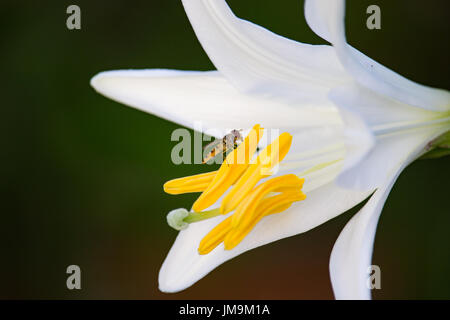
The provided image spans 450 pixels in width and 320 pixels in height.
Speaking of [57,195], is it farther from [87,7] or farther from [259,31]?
[259,31]

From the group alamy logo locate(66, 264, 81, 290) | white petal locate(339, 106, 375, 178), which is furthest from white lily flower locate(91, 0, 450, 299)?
alamy logo locate(66, 264, 81, 290)

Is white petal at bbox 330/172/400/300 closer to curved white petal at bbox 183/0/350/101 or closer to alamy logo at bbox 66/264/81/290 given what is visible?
curved white petal at bbox 183/0/350/101

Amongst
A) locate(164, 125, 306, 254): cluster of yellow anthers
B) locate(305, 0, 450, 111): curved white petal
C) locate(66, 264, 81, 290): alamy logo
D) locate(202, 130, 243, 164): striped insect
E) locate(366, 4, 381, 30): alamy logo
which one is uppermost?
locate(366, 4, 381, 30): alamy logo

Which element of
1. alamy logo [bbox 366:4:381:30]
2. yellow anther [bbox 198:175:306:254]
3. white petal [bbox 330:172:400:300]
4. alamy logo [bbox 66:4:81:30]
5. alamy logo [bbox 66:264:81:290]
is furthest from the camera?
alamy logo [bbox 66:264:81:290]

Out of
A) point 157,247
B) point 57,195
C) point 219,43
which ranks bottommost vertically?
point 157,247

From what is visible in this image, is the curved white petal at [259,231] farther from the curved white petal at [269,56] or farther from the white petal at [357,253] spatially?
the curved white petal at [269,56]

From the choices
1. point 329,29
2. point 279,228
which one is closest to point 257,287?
point 279,228
